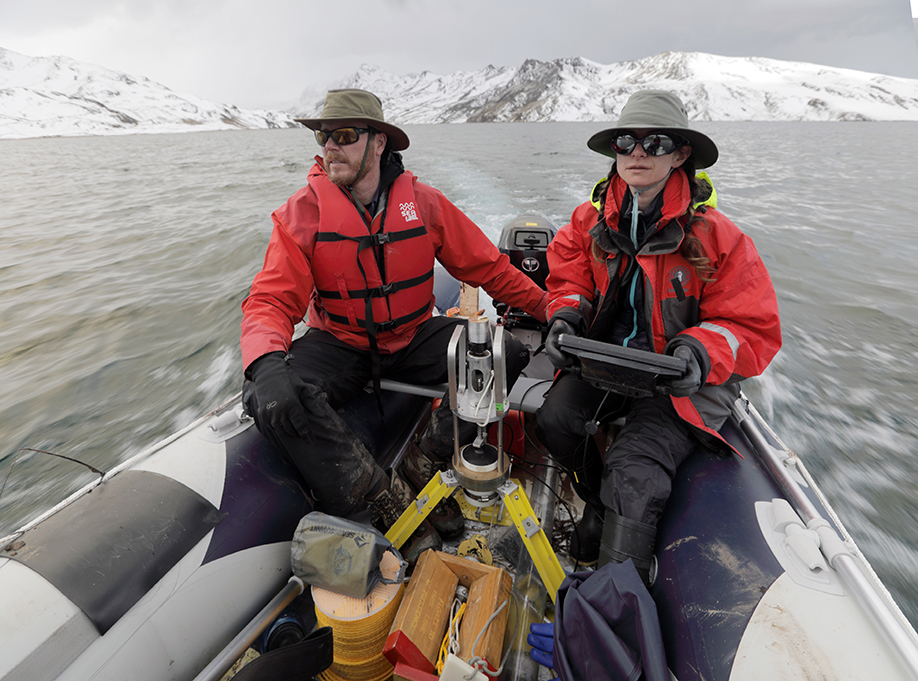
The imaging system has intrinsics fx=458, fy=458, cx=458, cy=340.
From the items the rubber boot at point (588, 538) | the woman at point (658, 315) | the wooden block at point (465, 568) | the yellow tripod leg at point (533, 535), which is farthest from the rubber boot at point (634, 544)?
the wooden block at point (465, 568)

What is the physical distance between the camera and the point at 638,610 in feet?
3.92

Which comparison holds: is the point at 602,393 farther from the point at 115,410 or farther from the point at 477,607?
the point at 115,410

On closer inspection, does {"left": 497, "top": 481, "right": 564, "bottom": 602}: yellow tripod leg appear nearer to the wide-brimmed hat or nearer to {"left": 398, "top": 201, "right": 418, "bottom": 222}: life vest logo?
{"left": 398, "top": 201, "right": 418, "bottom": 222}: life vest logo

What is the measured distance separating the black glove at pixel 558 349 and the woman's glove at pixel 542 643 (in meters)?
0.89

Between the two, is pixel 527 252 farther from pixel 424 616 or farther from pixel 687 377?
pixel 424 616

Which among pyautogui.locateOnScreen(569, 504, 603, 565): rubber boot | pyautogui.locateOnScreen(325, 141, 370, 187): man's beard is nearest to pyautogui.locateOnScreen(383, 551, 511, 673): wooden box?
pyautogui.locateOnScreen(569, 504, 603, 565): rubber boot

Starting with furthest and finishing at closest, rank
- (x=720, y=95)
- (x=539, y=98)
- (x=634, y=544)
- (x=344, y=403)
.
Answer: (x=539, y=98) < (x=720, y=95) < (x=344, y=403) < (x=634, y=544)

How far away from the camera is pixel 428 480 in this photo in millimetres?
2174

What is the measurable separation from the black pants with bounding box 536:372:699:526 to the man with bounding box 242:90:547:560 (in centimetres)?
32

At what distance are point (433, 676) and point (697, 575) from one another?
0.80 meters

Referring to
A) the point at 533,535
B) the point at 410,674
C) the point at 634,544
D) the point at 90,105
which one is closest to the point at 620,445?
the point at 634,544

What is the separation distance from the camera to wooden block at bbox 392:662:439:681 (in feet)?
4.13

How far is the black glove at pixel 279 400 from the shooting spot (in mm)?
1542

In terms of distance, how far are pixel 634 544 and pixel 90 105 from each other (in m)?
157
